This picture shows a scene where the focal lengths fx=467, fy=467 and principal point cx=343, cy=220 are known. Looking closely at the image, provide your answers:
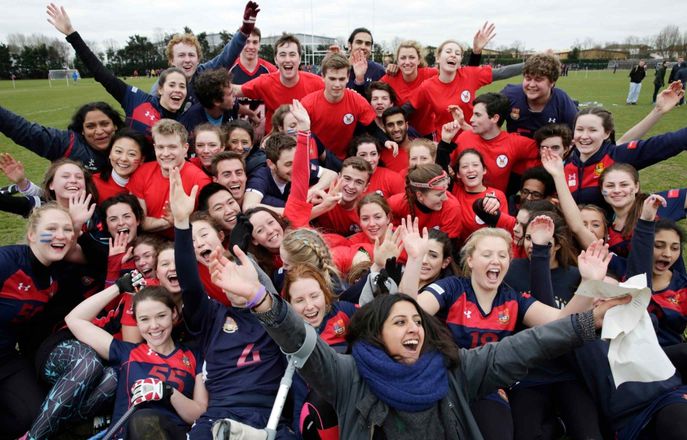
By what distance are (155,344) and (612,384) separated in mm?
3278

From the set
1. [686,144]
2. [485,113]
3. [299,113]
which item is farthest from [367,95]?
[686,144]

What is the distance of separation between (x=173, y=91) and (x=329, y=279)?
3.70 meters

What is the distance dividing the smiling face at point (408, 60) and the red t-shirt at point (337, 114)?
1.44 m

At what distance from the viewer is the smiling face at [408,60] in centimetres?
768

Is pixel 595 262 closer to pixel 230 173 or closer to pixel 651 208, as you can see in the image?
pixel 651 208

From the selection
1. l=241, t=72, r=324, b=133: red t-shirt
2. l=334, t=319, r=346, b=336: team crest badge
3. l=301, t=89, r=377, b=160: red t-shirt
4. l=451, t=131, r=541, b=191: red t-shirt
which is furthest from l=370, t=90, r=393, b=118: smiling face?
l=334, t=319, r=346, b=336: team crest badge

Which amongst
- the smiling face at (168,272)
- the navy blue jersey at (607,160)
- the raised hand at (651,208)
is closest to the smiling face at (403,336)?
the smiling face at (168,272)

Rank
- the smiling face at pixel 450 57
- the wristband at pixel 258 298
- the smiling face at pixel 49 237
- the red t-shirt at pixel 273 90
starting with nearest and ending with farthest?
the wristband at pixel 258 298, the smiling face at pixel 49 237, the smiling face at pixel 450 57, the red t-shirt at pixel 273 90

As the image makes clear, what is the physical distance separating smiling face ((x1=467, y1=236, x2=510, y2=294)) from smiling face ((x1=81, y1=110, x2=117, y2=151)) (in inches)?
177

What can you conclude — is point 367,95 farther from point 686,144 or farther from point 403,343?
point 403,343

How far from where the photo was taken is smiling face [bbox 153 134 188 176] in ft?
16.1

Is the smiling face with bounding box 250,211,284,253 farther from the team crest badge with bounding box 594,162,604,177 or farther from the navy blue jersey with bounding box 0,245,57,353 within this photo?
the team crest badge with bounding box 594,162,604,177

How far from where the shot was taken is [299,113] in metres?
4.91

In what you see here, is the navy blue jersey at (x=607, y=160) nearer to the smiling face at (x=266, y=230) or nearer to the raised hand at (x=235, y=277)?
the smiling face at (x=266, y=230)
